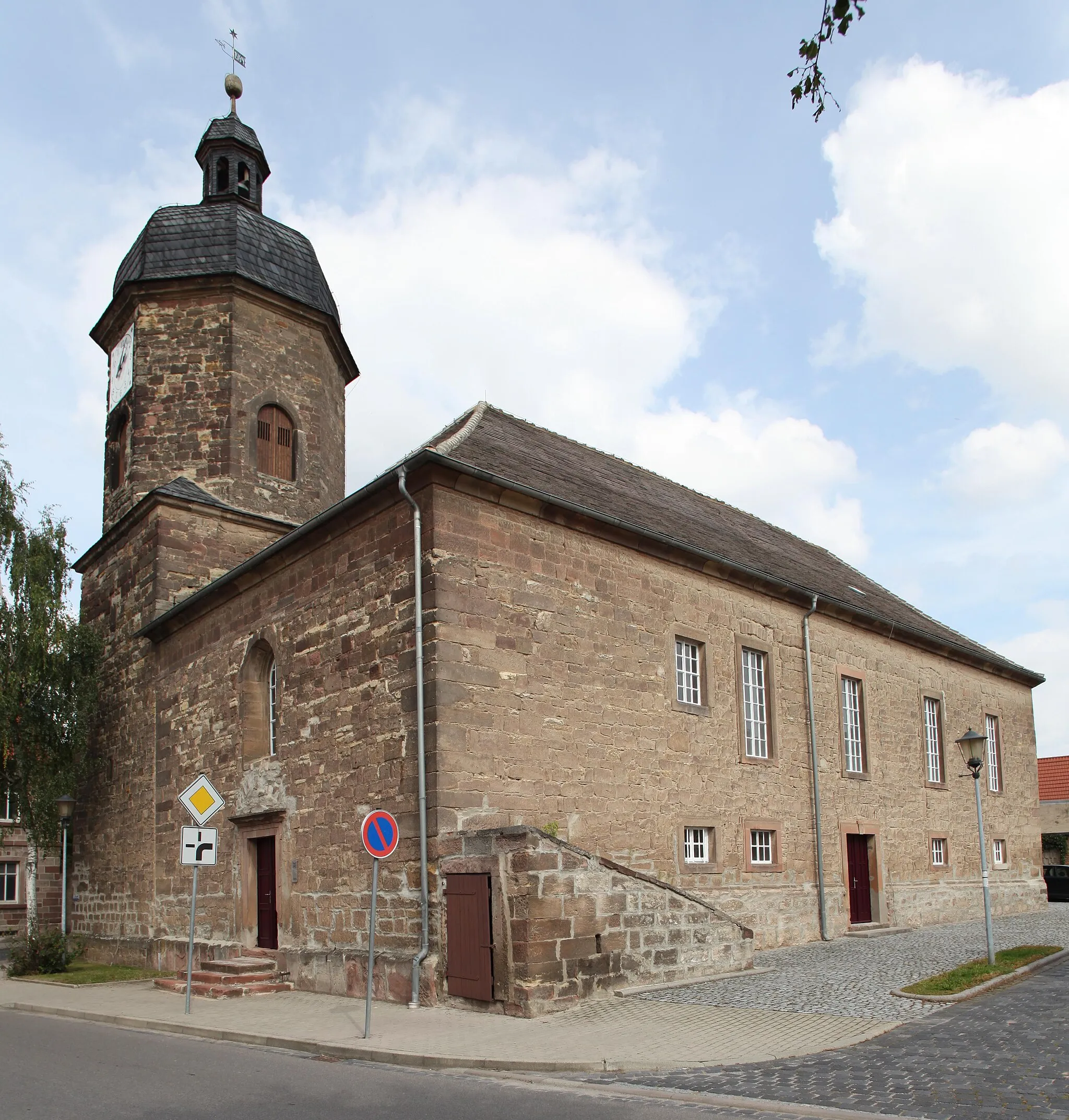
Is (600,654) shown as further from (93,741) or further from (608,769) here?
(93,741)

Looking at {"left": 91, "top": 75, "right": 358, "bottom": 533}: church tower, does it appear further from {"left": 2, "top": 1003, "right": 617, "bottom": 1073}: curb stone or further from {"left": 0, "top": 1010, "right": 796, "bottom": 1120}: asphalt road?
{"left": 0, "top": 1010, "right": 796, "bottom": 1120}: asphalt road

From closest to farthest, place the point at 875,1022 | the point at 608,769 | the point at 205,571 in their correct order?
1. the point at 875,1022
2. the point at 608,769
3. the point at 205,571

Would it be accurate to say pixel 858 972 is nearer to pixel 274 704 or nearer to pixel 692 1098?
pixel 692 1098

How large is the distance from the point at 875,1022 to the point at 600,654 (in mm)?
5872

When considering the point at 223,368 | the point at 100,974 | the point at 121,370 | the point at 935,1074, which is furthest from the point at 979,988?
the point at 121,370

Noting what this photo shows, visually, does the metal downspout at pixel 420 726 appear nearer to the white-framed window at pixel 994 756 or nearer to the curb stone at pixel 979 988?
the curb stone at pixel 979 988

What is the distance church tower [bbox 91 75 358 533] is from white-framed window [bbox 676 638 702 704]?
27.1 feet

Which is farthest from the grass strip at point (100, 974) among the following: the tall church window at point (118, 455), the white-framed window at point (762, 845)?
the white-framed window at point (762, 845)

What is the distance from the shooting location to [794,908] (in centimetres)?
1673

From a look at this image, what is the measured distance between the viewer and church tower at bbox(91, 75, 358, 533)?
19859 millimetres

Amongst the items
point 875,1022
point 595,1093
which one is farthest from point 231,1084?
point 875,1022

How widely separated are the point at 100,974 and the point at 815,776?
1182cm

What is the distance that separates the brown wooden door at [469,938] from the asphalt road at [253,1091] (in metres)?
2.16

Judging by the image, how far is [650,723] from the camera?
572 inches
